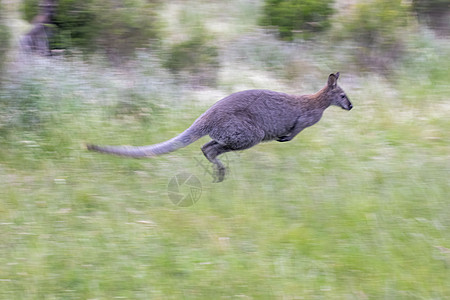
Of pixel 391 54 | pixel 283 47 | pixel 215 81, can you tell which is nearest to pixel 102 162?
pixel 215 81

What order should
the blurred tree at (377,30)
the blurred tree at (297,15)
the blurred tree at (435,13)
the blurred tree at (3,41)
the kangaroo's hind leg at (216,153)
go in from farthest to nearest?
the blurred tree at (435,13) < the blurred tree at (377,30) < the blurred tree at (297,15) < the blurred tree at (3,41) < the kangaroo's hind leg at (216,153)

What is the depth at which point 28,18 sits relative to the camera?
10.2 metres

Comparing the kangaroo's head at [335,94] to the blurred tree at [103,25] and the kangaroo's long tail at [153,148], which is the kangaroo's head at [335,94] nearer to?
the kangaroo's long tail at [153,148]

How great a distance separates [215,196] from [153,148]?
0.92 m

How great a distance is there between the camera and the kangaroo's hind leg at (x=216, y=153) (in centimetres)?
667

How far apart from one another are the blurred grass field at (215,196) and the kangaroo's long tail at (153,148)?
1.89 feet

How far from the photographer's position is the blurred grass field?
4793 millimetres

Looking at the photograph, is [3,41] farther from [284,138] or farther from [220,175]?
[284,138]

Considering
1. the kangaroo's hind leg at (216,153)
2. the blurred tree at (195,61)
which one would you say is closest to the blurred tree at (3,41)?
the blurred tree at (195,61)

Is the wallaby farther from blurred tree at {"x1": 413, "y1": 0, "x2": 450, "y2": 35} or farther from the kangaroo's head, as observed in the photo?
blurred tree at {"x1": 413, "y1": 0, "x2": 450, "y2": 35}

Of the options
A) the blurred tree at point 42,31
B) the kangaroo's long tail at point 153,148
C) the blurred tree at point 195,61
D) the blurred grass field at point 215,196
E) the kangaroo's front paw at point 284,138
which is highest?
the blurred tree at point 42,31

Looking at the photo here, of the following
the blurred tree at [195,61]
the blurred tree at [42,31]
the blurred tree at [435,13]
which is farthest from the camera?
the blurred tree at [435,13]

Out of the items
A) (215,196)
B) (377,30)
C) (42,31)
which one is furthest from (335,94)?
(42,31)

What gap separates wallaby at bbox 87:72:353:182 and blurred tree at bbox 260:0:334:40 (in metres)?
4.00
